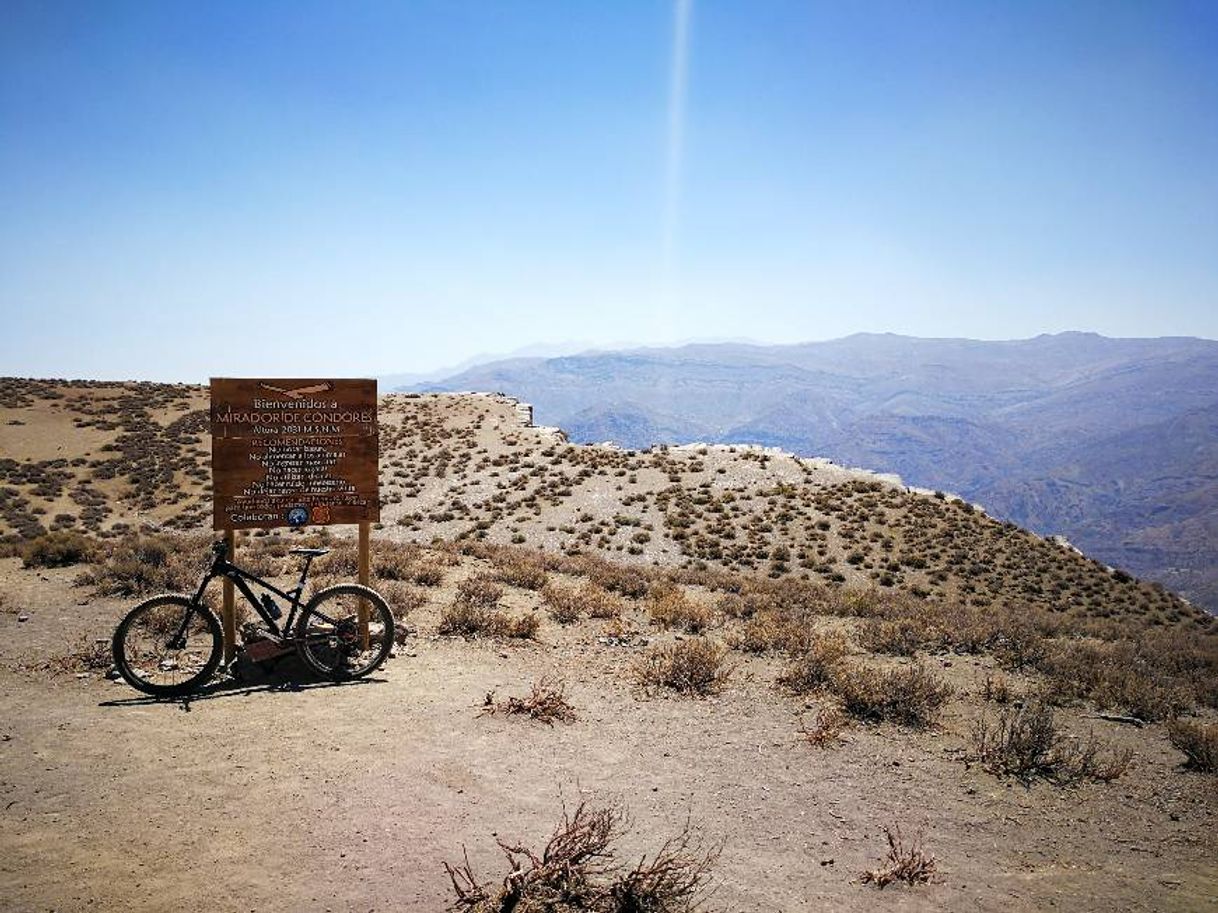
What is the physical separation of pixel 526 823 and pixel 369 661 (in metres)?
4.41

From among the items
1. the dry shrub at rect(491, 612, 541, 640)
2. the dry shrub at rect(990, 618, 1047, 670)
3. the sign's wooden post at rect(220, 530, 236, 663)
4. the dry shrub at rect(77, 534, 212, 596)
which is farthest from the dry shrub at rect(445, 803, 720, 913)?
the dry shrub at rect(77, 534, 212, 596)

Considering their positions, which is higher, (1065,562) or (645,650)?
(645,650)

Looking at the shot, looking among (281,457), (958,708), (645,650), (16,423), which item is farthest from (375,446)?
(16,423)

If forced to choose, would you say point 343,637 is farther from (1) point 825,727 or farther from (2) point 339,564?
(2) point 339,564

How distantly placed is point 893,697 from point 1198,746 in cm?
325

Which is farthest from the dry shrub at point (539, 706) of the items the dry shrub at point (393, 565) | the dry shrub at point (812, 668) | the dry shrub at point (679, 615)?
the dry shrub at point (393, 565)

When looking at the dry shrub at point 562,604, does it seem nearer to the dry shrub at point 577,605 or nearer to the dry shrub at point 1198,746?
the dry shrub at point 577,605

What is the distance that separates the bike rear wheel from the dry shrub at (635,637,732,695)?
5.51 meters

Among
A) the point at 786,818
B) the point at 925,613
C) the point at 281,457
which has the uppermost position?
the point at 281,457

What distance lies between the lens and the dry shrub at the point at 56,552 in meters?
14.6

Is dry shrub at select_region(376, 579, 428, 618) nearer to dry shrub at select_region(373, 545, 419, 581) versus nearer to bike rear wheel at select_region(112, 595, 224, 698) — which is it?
dry shrub at select_region(373, 545, 419, 581)

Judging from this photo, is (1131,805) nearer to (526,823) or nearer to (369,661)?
(526,823)

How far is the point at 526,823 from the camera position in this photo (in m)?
5.78

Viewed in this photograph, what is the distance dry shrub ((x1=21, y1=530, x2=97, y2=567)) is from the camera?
48.0 ft
